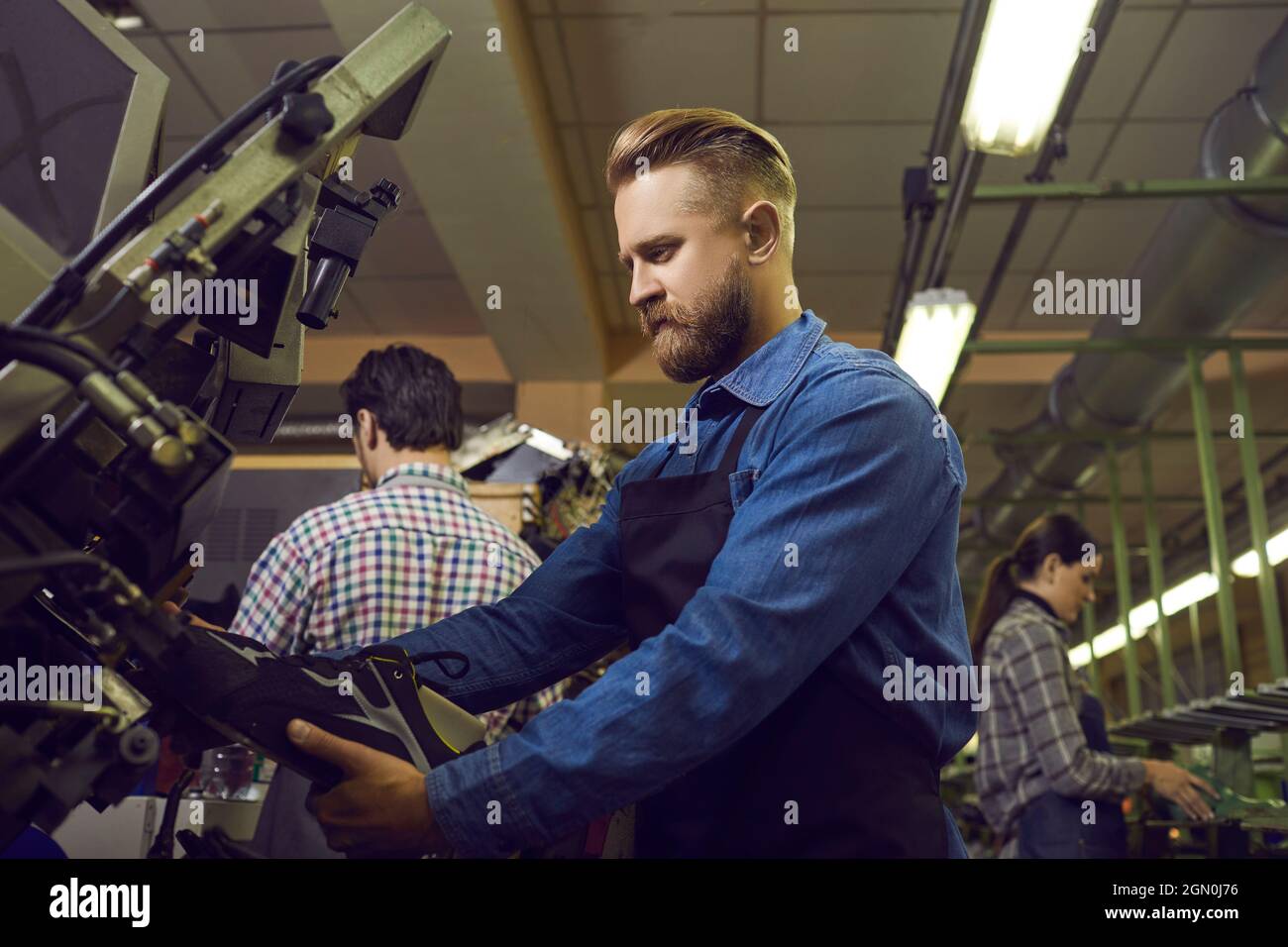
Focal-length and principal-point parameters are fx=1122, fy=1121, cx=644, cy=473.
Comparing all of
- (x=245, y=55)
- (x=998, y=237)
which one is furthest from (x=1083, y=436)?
(x=245, y=55)

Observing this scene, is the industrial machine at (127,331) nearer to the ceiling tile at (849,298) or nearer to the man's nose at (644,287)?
the man's nose at (644,287)

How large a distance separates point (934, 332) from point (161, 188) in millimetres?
3699

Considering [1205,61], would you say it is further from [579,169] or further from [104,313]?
[104,313]

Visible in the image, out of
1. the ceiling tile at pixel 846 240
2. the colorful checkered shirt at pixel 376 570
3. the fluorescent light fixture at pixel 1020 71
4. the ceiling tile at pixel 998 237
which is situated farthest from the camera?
the ceiling tile at pixel 846 240

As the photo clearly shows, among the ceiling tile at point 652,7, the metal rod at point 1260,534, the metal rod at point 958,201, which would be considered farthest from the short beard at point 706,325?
the metal rod at point 1260,534

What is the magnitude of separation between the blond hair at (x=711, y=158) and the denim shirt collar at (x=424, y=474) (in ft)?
3.27

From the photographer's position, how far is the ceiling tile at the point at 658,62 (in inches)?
156

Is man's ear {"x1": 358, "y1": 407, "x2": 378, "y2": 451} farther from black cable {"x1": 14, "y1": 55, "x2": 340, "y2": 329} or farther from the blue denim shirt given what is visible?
black cable {"x1": 14, "y1": 55, "x2": 340, "y2": 329}

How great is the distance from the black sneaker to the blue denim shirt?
99mm

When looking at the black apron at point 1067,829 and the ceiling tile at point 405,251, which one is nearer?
the black apron at point 1067,829

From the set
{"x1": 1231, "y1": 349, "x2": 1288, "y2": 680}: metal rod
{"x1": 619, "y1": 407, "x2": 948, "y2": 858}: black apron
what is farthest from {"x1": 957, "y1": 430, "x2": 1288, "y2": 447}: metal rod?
{"x1": 619, "y1": 407, "x2": 948, "y2": 858}: black apron

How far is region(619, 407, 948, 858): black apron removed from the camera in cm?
105
